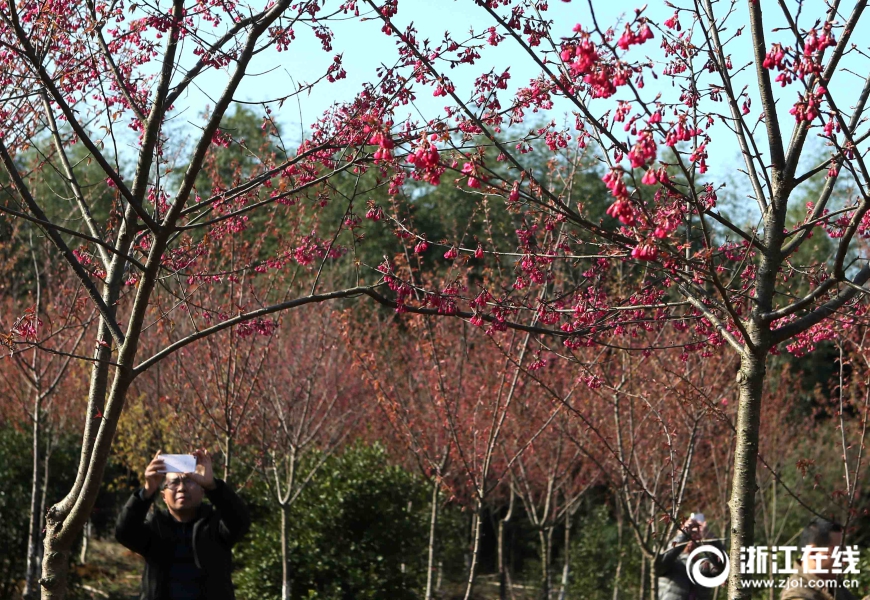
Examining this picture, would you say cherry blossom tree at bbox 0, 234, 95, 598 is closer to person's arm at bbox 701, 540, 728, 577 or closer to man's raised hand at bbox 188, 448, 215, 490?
man's raised hand at bbox 188, 448, 215, 490

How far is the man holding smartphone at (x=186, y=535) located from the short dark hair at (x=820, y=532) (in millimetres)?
2522

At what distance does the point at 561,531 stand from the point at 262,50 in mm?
15312

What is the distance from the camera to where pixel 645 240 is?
276cm

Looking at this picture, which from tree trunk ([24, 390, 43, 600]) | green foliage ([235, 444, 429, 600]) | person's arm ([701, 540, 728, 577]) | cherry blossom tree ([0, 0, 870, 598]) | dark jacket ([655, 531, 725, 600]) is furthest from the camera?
green foliage ([235, 444, 429, 600])

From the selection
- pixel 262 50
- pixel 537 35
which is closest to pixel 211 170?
pixel 262 50

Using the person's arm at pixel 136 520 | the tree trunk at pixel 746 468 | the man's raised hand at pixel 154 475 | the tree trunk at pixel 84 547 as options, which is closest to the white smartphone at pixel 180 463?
the man's raised hand at pixel 154 475

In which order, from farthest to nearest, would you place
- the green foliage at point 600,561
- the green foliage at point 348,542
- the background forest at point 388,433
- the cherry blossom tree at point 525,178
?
the green foliage at point 600,561, the green foliage at point 348,542, the background forest at point 388,433, the cherry blossom tree at point 525,178

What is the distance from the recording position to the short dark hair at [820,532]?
4180 mm

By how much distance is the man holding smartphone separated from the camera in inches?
169

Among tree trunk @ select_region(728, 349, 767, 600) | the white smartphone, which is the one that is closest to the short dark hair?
tree trunk @ select_region(728, 349, 767, 600)

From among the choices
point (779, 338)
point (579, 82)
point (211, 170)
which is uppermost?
point (211, 170)

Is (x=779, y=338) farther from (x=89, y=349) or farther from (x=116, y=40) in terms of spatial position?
(x=89, y=349)

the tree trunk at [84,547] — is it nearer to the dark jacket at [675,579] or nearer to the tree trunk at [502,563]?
the tree trunk at [502,563]

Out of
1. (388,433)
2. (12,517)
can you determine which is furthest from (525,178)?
(388,433)
